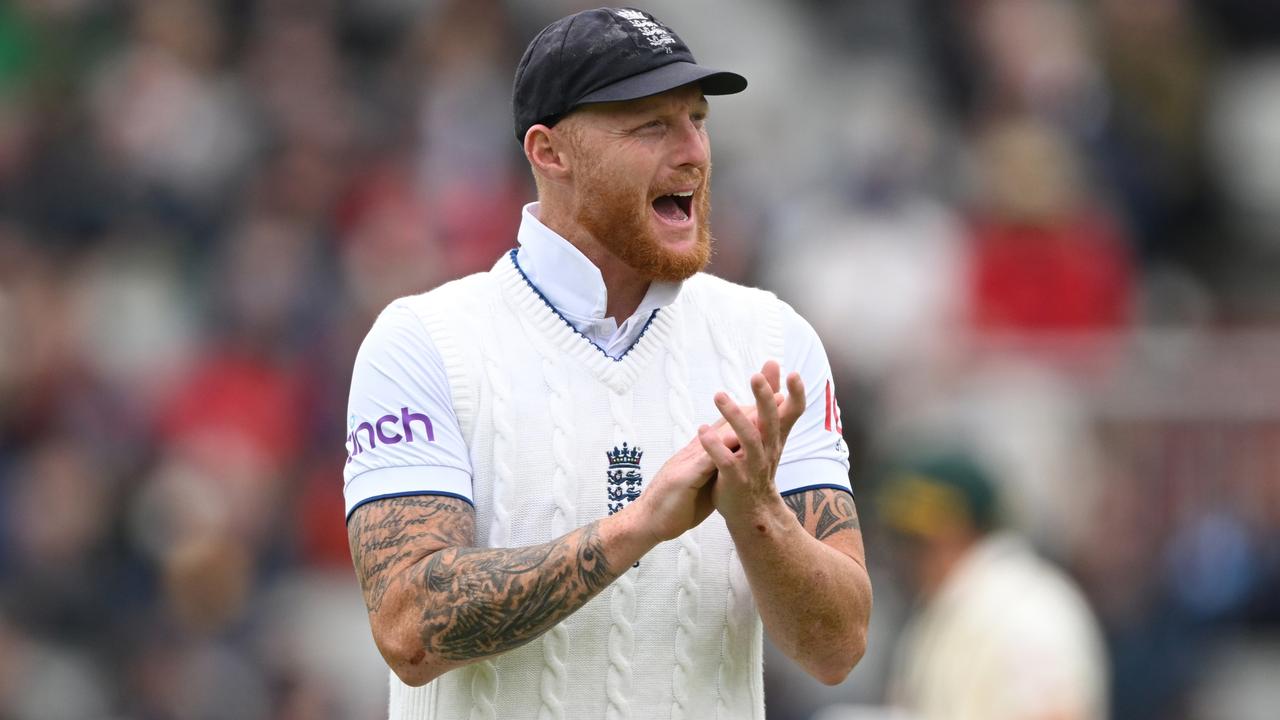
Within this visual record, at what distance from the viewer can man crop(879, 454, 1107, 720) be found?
6.28m

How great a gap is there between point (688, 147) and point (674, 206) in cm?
15

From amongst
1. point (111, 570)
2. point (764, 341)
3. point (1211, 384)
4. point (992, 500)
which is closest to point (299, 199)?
point (111, 570)

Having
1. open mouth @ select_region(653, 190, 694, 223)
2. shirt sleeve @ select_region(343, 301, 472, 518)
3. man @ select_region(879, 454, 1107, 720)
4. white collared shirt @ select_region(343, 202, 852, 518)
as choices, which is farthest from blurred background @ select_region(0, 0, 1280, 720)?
shirt sleeve @ select_region(343, 301, 472, 518)

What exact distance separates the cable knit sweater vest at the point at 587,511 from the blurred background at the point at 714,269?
14.9 ft

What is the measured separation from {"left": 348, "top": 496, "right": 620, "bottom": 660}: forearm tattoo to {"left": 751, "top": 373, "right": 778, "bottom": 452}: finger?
37 cm

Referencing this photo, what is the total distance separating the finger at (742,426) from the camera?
3604mm

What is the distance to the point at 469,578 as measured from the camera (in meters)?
3.83

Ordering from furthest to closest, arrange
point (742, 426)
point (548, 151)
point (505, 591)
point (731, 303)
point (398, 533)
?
point (731, 303) < point (548, 151) < point (398, 533) < point (505, 591) < point (742, 426)

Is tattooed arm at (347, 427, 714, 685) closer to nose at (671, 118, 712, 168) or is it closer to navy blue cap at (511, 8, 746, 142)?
nose at (671, 118, 712, 168)

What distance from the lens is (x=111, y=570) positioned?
10.5 meters

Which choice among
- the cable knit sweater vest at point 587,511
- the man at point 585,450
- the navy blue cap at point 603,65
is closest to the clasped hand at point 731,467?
the man at point 585,450

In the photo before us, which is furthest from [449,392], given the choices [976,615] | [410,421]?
[976,615]

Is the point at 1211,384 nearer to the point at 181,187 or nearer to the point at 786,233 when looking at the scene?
the point at 786,233

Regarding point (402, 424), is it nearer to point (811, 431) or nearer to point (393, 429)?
point (393, 429)
